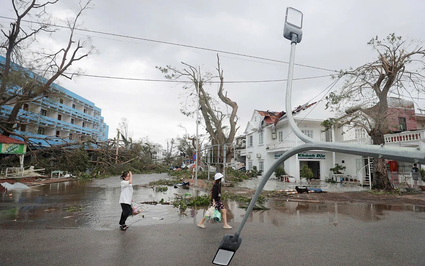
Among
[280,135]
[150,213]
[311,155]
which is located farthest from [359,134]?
[150,213]

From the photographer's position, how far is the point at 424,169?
57.1 ft

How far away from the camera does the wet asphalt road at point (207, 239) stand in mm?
4309

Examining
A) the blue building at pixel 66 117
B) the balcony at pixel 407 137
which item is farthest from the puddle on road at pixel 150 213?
the blue building at pixel 66 117

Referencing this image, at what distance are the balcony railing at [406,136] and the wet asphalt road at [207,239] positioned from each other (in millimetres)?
10079

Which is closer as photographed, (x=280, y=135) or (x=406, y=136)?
(x=406, y=136)

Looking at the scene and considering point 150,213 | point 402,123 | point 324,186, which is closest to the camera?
point 150,213

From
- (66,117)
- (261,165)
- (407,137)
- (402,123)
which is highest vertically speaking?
(66,117)

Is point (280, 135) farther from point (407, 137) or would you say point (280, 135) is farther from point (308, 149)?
point (308, 149)

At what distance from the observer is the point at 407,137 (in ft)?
56.0

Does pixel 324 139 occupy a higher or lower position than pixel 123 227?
higher

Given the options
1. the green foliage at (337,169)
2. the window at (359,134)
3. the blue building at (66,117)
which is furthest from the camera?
the blue building at (66,117)

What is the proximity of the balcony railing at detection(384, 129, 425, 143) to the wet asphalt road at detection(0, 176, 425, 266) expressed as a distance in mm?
10079

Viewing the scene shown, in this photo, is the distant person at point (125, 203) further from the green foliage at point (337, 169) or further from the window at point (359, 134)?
the window at point (359, 134)

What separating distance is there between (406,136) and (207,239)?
1795 centimetres
